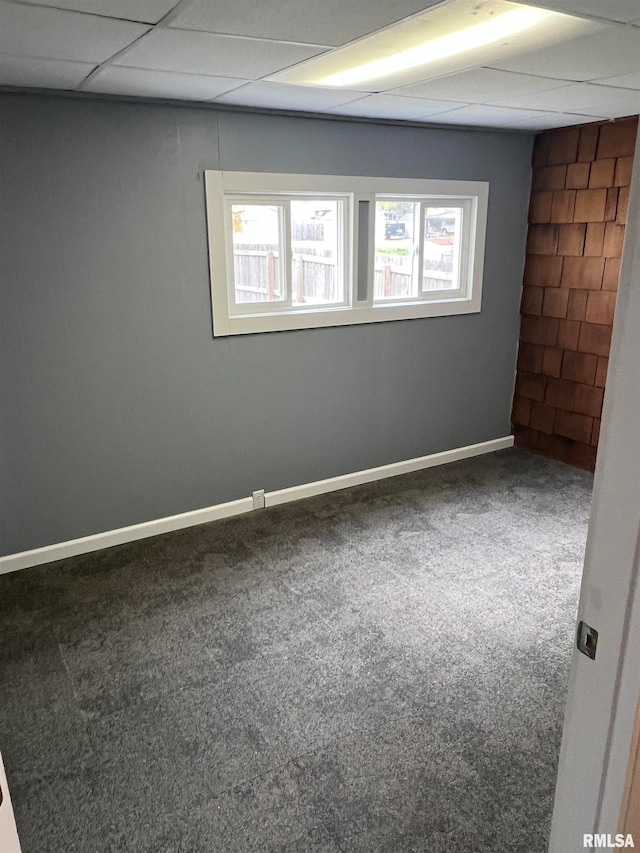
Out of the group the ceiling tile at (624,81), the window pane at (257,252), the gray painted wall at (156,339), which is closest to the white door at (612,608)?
the ceiling tile at (624,81)

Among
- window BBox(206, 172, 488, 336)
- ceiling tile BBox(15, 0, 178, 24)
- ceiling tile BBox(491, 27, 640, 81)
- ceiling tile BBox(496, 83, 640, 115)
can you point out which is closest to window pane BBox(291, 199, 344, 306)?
window BBox(206, 172, 488, 336)

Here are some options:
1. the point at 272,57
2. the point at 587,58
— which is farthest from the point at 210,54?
the point at 587,58

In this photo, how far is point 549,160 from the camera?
14.4 feet

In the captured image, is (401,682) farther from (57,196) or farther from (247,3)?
(57,196)

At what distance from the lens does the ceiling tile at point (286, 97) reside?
9.49 ft

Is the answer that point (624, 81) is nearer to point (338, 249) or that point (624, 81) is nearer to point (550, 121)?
point (550, 121)

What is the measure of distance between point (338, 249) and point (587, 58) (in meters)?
1.91

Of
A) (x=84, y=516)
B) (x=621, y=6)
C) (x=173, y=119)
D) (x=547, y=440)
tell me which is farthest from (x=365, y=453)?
(x=621, y=6)

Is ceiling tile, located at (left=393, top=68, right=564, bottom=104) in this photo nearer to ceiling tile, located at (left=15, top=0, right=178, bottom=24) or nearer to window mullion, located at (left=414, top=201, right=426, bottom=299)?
window mullion, located at (left=414, top=201, right=426, bottom=299)

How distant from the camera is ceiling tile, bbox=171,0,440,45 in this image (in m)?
1.79

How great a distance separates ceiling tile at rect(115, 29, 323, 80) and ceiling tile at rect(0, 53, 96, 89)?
22 centimetres

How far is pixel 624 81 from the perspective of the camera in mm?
2770

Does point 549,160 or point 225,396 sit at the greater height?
point 549,160

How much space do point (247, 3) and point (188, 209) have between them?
5.58 feet
